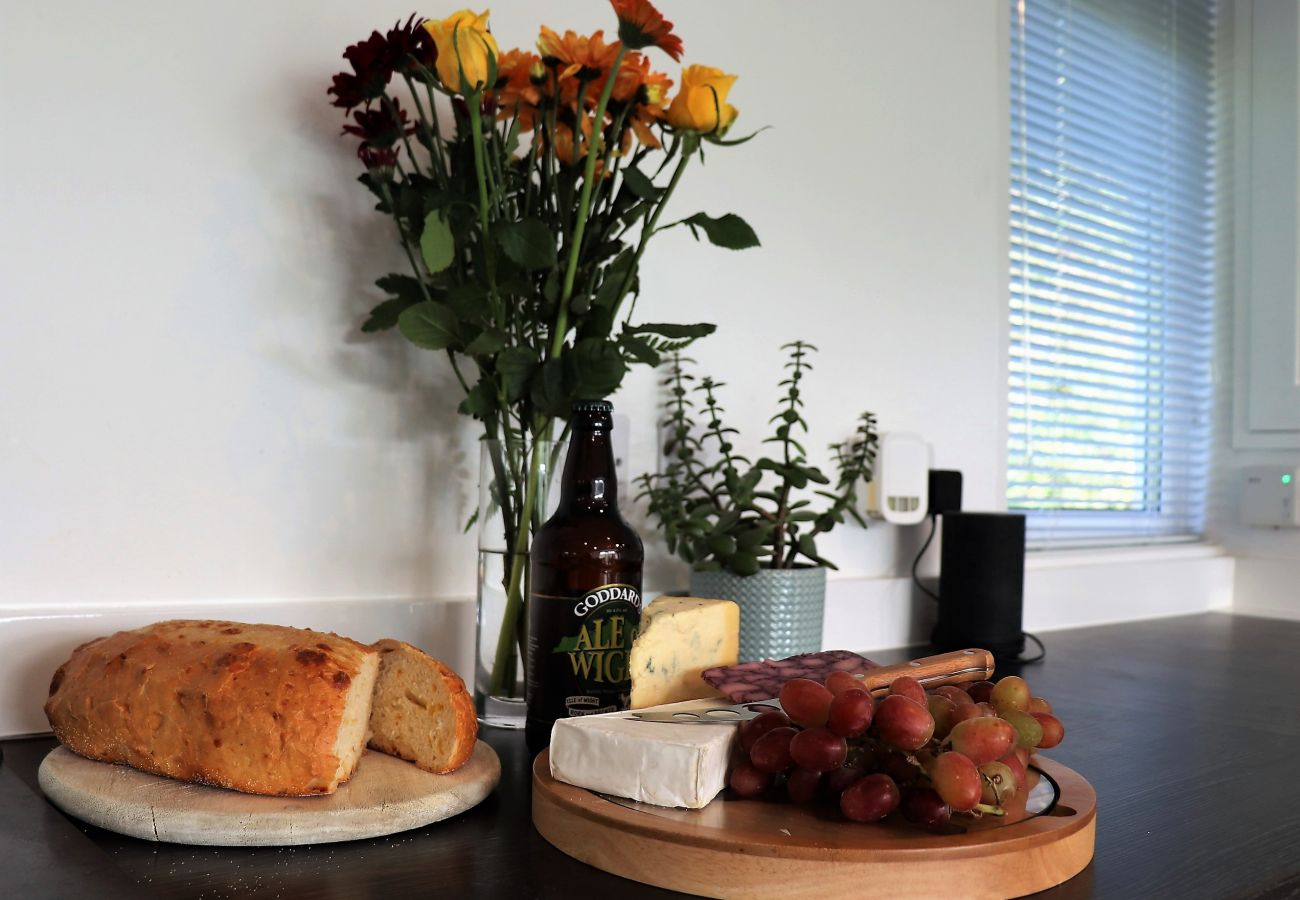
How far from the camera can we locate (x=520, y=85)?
3.09ft

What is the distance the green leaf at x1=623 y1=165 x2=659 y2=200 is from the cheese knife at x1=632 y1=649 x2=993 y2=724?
45 cm

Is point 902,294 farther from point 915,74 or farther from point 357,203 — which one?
point 357,203

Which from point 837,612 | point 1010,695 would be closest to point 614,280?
point 1010,695

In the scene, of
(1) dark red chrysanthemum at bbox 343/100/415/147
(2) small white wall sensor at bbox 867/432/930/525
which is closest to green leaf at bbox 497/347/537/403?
(1) dark red chrysanthemum at bbox 343/100/415/147

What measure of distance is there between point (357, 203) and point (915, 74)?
0.98 meters

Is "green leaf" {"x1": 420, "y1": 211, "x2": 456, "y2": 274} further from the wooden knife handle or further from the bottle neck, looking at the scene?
the wooden knife handle

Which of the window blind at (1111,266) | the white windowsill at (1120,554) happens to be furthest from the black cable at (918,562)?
the window blind at (1111,266)

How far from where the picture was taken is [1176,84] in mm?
2334

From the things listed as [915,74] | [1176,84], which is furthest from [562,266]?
[1176,84]

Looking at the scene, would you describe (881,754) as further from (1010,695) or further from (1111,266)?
(1111,266)

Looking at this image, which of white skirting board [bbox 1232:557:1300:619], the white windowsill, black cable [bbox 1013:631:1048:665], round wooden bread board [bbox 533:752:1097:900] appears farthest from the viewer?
white skirting board [bbox 1232:557:1300:619]

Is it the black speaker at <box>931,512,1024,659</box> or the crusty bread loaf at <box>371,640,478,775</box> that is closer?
the crusty bread loaf at <box>371,640,478,775</box>

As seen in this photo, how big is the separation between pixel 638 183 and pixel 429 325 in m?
0.22

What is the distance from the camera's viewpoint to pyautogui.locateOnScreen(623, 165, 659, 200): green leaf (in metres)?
0.96
